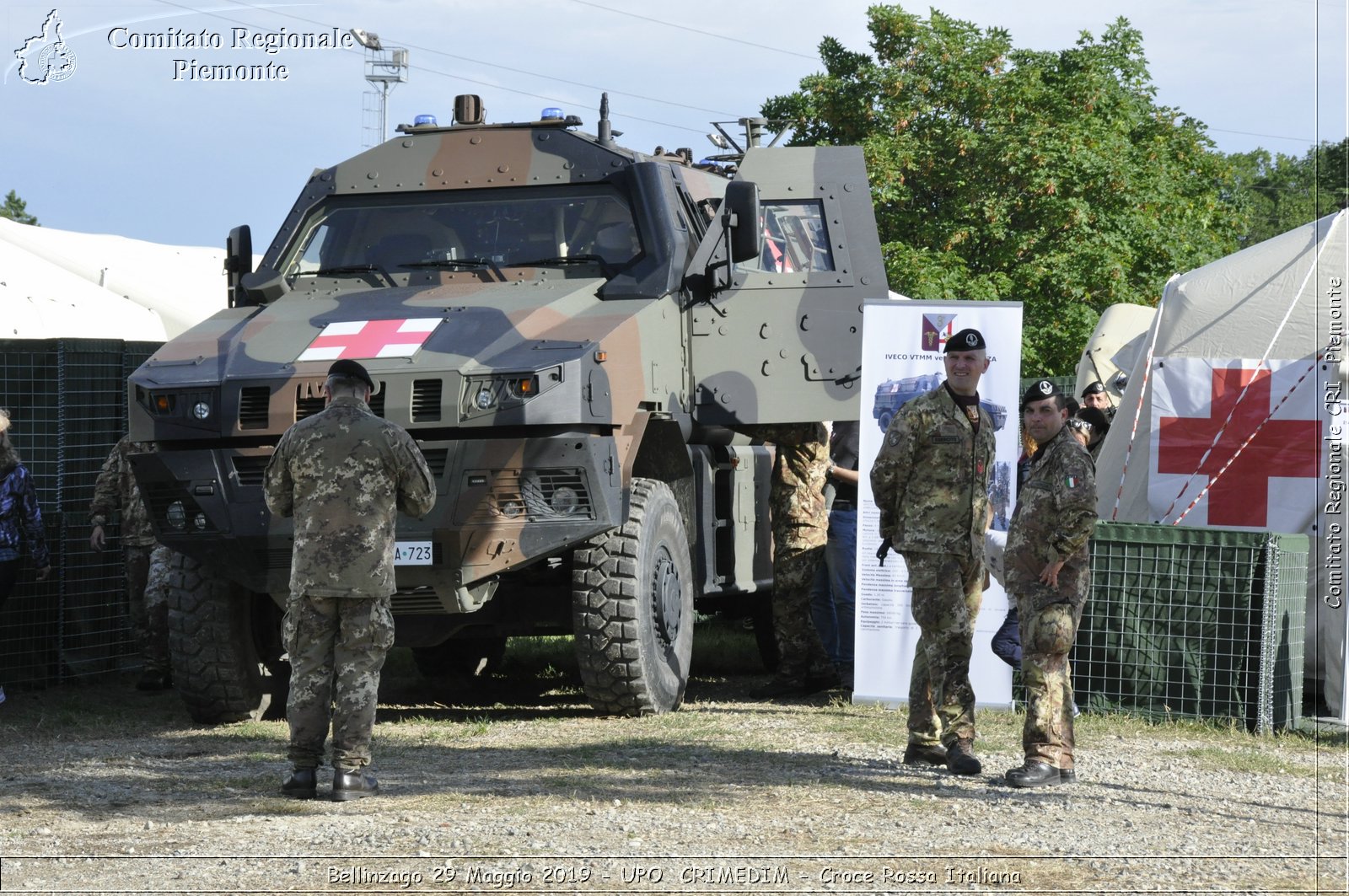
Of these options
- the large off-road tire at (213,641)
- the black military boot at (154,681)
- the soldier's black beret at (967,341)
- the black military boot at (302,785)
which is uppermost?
the soldier's black beret at (967,341)

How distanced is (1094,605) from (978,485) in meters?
2.00

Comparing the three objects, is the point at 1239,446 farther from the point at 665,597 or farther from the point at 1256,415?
the point at 665,597

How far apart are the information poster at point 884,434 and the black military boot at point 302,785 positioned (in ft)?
10.4

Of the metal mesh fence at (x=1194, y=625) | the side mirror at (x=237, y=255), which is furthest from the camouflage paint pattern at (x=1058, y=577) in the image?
the side mirror at (x=237, y=255)

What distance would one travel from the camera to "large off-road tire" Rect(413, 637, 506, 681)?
9961 millimetres

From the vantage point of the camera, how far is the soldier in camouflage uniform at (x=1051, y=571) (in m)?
6.32

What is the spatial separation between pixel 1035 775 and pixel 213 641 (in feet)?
12.7

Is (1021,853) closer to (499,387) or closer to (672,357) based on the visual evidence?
(499,387)

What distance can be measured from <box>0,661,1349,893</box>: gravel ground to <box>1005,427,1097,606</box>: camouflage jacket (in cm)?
79

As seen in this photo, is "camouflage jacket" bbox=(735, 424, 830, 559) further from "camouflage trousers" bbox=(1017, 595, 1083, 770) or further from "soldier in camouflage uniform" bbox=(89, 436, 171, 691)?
"soldier in camouflage uniform" bbox=(89, 436, 171, 691)

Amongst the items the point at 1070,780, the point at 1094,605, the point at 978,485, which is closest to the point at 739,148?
the point at 1094,605

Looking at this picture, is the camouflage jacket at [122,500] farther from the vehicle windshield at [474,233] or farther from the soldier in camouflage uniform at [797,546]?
the soldier in camouflage uniform at [797,546]

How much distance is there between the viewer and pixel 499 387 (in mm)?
7207

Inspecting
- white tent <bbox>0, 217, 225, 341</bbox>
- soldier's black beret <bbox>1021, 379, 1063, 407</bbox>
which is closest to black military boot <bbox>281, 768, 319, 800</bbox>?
soldier's black beret <bbox>1021, 379, 1063, 407</bbox>
